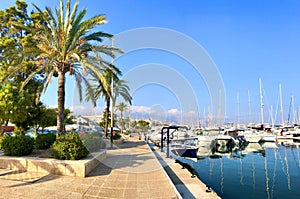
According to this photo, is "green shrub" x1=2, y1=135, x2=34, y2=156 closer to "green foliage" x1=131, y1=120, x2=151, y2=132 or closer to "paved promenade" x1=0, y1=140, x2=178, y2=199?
"paved promenade" x1=0, y1=140, x2=178, y2=199

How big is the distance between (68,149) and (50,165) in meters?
0.93

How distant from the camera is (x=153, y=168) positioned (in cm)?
1008

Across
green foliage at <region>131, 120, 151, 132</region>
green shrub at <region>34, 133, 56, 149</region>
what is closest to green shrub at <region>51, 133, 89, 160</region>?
green shrub at <region>34, 133, 56, 149</region>

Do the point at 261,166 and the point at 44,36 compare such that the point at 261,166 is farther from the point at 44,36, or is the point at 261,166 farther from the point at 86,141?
the point at 44,36

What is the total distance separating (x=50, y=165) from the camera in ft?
27.7

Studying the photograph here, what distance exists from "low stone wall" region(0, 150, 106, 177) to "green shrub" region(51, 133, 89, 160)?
1.43ft

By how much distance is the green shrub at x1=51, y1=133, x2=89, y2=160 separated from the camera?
9008 mm

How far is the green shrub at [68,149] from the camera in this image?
901cm

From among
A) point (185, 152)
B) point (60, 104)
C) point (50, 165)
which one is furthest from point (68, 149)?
point (185, 152)

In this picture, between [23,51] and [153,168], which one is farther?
[23,51]

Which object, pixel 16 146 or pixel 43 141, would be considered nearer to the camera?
pixel 16 146

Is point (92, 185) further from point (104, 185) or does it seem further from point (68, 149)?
point (68, 149)

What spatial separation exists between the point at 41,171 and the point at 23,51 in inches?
262

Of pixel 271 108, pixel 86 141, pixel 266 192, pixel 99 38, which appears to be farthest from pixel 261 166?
pixel 271 108
